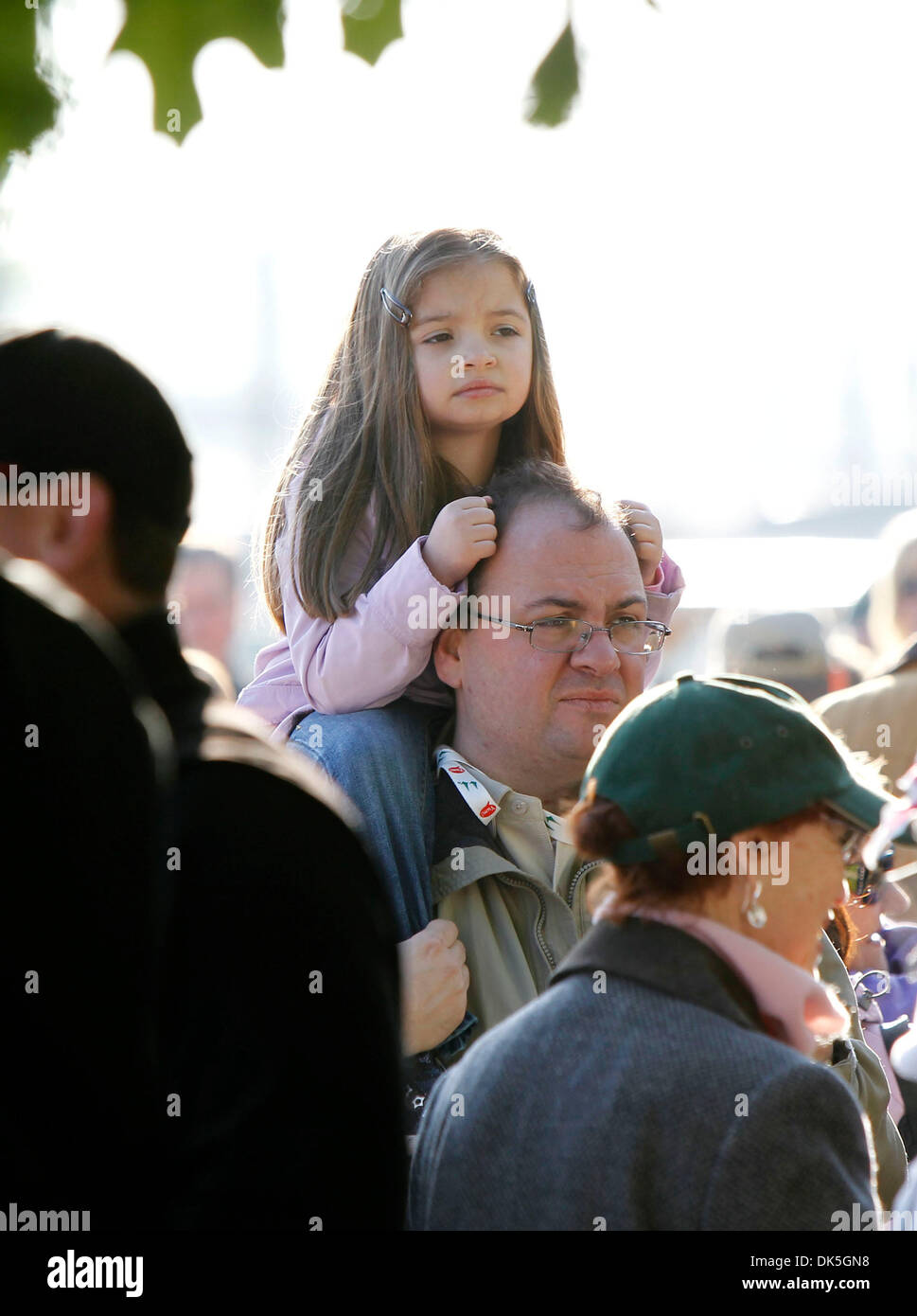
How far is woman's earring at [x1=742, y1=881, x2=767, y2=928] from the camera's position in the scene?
1.93 metres

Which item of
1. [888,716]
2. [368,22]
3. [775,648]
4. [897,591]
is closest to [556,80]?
[368,22]

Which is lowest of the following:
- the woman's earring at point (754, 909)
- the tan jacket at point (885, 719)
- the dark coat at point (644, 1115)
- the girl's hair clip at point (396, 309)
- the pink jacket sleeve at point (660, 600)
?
the dark coat at point (644, 1115)

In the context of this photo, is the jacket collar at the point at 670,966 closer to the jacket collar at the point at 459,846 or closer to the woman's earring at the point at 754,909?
the woman's earring at the point at 754,909

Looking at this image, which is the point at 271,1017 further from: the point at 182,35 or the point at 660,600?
the point at 660,600

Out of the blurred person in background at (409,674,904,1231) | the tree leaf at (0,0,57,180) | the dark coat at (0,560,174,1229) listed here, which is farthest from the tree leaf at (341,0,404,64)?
the dark coat at (0,560,174,1229)

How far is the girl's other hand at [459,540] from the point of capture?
9.87ft

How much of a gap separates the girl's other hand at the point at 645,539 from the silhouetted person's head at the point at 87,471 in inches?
56.5

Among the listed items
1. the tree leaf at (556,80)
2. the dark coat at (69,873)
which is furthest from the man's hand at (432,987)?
the tree leaf at (556,80)

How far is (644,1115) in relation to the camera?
1.75 metres

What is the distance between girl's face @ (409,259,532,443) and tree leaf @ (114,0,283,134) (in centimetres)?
96

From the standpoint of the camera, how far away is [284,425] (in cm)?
376

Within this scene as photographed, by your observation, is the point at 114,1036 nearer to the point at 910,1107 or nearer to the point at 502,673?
the point at 502,673

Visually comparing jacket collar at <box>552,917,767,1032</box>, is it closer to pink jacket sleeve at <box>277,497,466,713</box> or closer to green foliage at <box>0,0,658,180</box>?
A: pink jacket sleeve at <box>277,497,466,713</box>

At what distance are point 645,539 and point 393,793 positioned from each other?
0.82 meters
